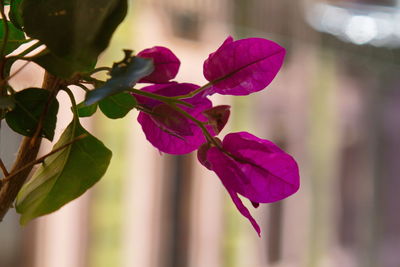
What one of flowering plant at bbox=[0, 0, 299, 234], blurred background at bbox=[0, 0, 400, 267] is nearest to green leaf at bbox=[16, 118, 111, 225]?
flowering plant at bbox=[0, 0, 299, 234]

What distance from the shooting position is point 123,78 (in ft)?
0.80

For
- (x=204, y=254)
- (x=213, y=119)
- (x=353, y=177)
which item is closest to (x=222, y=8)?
(x=204, y=254)

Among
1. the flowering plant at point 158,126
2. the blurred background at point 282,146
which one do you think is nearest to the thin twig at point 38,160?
the flowering plant at point 158,126

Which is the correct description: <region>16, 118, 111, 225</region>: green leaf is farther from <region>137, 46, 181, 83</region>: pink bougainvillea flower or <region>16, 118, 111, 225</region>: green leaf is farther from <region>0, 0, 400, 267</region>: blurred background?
<region>0, 0, 400, 267</region>: blurred background

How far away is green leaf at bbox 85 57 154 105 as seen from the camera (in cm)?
24

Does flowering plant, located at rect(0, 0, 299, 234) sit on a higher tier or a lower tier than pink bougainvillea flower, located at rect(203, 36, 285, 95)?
lower

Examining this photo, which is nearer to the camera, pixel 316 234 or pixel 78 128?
pixel 78 128

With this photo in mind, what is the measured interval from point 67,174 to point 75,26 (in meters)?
0.09

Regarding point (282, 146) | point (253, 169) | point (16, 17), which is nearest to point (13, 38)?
point (16, 17)

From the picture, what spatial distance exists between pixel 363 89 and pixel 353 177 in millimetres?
579

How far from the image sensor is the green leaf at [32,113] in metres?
0.30

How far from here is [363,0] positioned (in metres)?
3.48

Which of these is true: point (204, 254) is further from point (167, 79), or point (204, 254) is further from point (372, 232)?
point (167, 79)

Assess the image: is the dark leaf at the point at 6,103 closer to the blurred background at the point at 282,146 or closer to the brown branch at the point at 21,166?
the brown branch at the point at 21,166
